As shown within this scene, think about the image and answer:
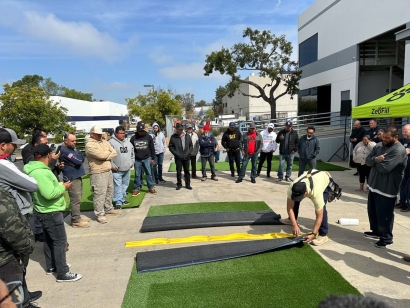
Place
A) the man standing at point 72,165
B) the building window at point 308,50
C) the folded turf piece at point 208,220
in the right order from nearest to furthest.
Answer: the man standing at point 72,165 → the folded turf piece at point 208,220 → the building window at point 308,50

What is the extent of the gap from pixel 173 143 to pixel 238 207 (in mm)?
2710

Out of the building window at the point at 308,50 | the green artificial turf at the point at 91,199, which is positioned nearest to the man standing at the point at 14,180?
the green artificial turf at the point at 91,199

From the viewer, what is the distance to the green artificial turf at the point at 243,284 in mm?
3049

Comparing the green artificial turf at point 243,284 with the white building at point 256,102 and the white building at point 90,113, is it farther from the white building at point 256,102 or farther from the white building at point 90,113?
the white building at point 256,102

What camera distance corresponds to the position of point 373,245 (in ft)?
14.5

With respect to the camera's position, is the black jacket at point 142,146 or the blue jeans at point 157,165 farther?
the blue jeans at point 157,165

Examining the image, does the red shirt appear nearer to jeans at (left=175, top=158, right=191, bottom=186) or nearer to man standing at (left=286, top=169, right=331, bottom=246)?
jeans at (left=175, top=158, right=191, bottom=186)

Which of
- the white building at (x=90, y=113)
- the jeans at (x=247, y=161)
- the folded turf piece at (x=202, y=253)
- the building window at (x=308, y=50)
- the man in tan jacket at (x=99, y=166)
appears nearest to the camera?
the folded turf piece at (x=202, y=253)

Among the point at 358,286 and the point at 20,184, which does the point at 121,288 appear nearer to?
the point at 20,184

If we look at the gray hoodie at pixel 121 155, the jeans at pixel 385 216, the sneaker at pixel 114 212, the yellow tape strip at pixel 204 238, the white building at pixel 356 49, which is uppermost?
the white building at pixel 356 49

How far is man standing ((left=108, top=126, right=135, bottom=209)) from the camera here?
6.17m

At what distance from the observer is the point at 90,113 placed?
4856 cm

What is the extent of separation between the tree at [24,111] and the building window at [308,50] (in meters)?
18.7

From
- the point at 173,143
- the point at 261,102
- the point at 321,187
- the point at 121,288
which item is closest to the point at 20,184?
the point at 121,288
